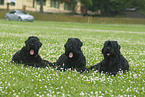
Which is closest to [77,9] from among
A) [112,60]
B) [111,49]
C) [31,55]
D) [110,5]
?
[110,5]

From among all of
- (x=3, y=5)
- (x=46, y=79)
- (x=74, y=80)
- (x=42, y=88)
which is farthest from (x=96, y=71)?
(x=3, y=5)

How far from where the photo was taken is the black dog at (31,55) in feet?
25.7

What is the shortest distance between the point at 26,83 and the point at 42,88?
2.15 feet

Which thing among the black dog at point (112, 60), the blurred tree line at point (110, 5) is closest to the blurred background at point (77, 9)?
the blurred tree line at point (110, 5)

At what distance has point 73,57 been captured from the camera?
7477mm

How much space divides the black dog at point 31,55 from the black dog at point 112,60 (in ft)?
7.45

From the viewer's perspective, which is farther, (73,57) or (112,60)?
(73,57)

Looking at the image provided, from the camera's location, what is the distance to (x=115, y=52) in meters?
7.04

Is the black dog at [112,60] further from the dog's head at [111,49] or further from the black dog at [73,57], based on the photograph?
the black dog at [73,57]

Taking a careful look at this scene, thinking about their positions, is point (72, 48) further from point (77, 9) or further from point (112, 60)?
point (77, 9)

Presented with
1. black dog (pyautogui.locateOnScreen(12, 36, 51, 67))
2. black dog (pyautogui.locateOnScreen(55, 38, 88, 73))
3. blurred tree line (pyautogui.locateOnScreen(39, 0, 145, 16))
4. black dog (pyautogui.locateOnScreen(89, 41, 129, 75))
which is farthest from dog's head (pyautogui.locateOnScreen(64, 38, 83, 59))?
blurred tree line (pyautogui.locateOnScreen(39, 0, 145, 16))

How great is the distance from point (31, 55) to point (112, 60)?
306 cm

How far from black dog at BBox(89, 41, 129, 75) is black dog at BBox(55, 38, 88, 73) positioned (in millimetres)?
686

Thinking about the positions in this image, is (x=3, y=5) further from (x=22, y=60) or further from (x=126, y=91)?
(x=126, y=91)
